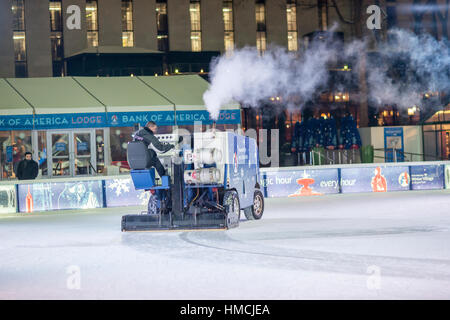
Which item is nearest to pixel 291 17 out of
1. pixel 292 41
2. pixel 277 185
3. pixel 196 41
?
pixel 292 41

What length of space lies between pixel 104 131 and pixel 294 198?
9823 millimetres

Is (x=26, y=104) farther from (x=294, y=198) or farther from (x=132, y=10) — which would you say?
(x=132, y=10)

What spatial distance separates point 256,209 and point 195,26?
1518 inches

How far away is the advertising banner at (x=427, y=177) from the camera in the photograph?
24.8 metres

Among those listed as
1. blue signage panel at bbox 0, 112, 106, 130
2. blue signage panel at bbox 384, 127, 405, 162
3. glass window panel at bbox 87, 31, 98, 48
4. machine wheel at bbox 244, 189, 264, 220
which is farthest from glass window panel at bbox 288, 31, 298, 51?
machine wheel at bbox 244, 189, 264, 220

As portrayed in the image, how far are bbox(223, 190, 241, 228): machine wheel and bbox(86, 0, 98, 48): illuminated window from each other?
37.9 m

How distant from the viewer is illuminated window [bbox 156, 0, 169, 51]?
5281 cm

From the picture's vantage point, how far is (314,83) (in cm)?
4931

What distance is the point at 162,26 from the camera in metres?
53.1

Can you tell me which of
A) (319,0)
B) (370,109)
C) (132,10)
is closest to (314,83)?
(370,109)

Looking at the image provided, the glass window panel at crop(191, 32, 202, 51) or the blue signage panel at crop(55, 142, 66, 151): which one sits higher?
the glass window panel at crop(191, 32, 202, 51)

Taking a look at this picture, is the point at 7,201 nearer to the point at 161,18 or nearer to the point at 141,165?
the point at 141,165

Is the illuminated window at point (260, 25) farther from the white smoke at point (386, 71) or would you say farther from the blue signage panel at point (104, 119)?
the blue signage panel at point (104, 119)

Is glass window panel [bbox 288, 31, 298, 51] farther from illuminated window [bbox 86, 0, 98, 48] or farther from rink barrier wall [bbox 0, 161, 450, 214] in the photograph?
rink barrier wall [bbox 0, 161, 450, 214]
